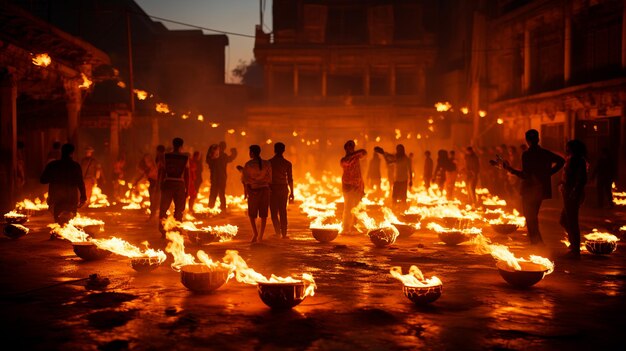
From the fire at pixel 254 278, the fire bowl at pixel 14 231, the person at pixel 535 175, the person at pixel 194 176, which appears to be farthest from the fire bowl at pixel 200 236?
the person at pixel 535 175

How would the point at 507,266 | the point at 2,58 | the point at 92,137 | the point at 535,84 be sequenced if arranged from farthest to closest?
the point at 92,137, the point at 535,84, the point at 2,58, the point at 507,266

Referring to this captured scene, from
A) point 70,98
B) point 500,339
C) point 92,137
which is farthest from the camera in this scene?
point 92,137

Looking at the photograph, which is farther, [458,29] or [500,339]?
[458,29]

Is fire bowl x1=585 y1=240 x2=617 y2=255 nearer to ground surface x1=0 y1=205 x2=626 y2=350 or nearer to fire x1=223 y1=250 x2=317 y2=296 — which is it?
ground surface x1=0 y1=205 x2=626 y2=350

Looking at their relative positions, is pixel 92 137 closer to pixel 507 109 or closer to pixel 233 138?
pixel 233 138

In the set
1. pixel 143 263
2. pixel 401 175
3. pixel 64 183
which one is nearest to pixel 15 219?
pixel 64 183

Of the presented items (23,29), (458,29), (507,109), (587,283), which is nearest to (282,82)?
(458,29)

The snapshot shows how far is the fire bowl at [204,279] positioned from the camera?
751 cm

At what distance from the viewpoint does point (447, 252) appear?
1138cm

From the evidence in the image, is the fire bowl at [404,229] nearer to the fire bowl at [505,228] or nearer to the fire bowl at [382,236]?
the fire bowl at [382,236]

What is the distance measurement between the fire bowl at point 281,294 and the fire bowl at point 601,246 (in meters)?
6.35

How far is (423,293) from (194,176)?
12396mm

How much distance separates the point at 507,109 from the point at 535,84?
179cm

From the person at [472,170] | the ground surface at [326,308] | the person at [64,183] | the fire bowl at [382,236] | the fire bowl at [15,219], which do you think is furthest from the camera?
the person at [472,170]
